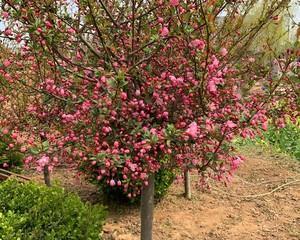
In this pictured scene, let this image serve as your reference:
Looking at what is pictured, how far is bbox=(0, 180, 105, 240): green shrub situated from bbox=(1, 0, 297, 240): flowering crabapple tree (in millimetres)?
706

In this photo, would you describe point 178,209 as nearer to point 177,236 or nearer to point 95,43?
point 177,236

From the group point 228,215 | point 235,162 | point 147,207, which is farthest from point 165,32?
point 228,215

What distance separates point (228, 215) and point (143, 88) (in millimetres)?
2911

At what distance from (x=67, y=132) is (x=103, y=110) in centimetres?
50

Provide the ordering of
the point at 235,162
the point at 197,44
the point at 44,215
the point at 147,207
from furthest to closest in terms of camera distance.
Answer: the point at 147,207
the point at 44,215
the point at 235,162
the point at 197,44

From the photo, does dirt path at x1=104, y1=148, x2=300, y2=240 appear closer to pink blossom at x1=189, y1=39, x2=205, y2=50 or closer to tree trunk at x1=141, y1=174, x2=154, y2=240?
tree trunk at x1=141, y1=174, x2=154, y2=240

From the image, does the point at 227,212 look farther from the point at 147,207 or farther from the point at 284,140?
the point at 284,140

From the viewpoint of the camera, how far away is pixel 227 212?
5.20 m

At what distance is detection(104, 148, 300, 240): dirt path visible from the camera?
15.3 ft

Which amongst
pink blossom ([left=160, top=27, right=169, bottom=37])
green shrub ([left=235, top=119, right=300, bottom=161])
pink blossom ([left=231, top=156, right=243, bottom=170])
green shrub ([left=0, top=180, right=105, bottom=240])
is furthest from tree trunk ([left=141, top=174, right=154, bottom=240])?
green shrub ([left=235, top=119, right=300, bottom=161])

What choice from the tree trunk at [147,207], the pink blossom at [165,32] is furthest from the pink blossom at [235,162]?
the tree trunk at [147,207]

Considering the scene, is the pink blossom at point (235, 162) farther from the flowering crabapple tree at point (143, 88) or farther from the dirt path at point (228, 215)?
the dirt path at point (228, 215)

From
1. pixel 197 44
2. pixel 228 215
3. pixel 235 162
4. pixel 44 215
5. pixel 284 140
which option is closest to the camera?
pixel 197 44

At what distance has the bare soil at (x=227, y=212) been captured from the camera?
15.3 ft
